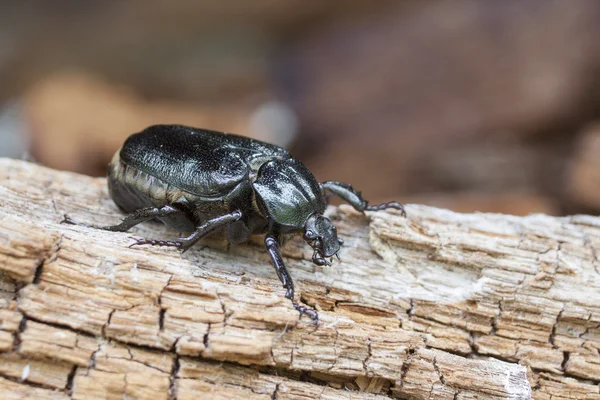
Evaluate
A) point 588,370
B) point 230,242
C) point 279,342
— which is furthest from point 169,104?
point 588,370

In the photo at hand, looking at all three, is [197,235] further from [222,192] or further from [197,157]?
[197,157]

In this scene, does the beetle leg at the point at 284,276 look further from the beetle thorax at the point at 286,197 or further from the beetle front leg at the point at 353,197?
the beetle front leg at the point at 353,197

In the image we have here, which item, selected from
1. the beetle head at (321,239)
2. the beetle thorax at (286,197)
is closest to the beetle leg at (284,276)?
the beetle thorax at (286,197)

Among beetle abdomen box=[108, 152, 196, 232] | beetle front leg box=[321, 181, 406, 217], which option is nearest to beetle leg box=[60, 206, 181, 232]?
beetle abdomen box=[108, 152, 196, 232]

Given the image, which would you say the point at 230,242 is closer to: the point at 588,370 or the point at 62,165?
the point at 588,370

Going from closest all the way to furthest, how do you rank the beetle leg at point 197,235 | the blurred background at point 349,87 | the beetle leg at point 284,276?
the beetle leg at point 284,276
the beetle leg at point 197,235
the blurred background at point 349,87

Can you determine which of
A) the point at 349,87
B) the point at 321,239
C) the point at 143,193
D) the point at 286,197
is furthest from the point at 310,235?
the point at 349,87
